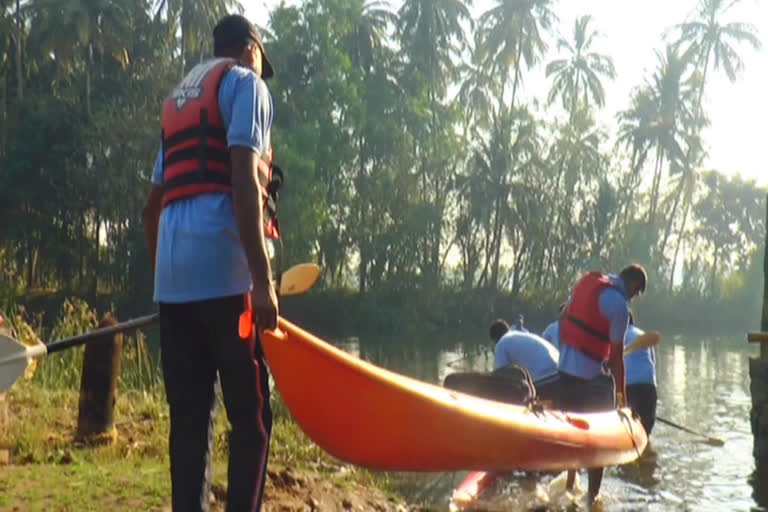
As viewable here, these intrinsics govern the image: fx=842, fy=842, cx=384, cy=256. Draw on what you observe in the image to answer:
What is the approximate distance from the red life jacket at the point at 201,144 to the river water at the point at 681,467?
1953mm

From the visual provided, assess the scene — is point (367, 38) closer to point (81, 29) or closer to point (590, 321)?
point (81, 29)

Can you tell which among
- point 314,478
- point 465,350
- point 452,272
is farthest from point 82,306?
point 452,272

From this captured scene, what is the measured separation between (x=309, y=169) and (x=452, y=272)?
10607mm

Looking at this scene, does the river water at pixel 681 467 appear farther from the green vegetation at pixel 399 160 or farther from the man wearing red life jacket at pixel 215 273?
the green vegetation at pixel 399 160

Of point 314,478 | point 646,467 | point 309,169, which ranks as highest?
point 309,169

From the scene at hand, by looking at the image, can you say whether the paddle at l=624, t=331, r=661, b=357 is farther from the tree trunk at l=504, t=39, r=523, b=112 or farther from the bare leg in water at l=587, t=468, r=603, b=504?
the tree trunk at l=504, t=39, r=523, b=112

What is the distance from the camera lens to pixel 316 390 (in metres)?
3.27

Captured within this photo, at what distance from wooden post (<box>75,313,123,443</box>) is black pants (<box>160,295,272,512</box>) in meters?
2.94

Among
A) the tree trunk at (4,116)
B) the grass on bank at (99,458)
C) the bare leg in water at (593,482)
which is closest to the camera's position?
the grass on bank at (99,458)

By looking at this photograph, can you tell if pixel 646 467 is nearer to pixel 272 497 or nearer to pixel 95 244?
pixel 272 497

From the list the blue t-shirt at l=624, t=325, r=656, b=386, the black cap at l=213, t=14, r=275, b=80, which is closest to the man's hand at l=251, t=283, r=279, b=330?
the black cap at l=213, t=14, r=275, b=80

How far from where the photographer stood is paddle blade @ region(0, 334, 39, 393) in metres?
3.91

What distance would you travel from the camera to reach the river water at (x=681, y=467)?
23.6ft

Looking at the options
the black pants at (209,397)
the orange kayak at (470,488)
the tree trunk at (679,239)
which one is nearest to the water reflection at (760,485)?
the orange kayak at (470,488)
